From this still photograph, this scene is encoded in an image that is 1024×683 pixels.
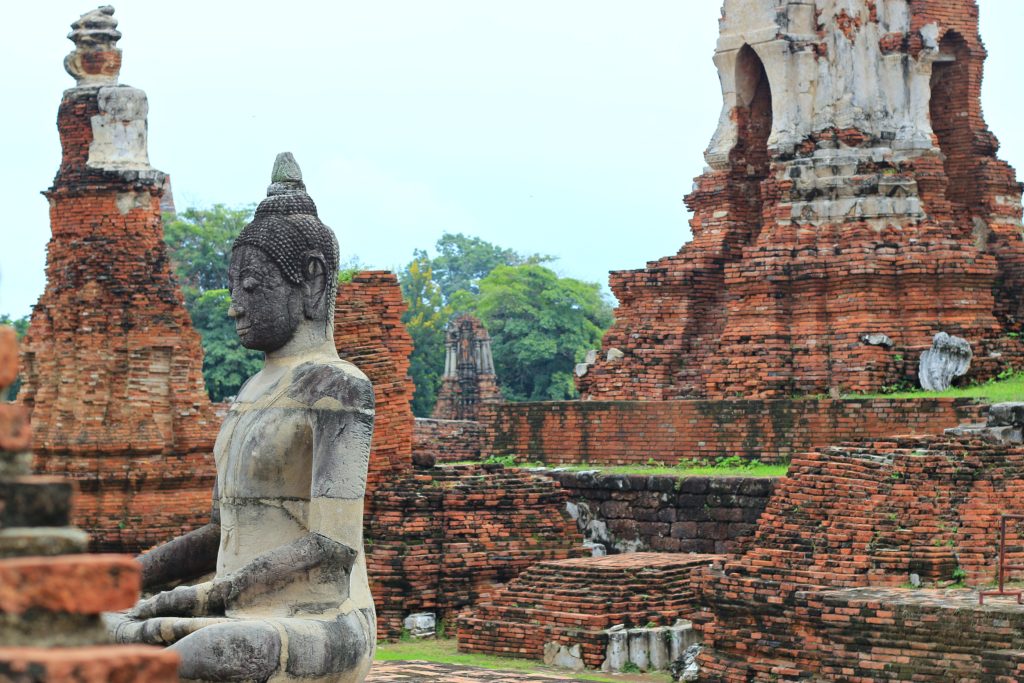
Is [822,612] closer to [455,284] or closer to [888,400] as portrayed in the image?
[888,400]

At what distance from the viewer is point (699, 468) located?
16516 mm

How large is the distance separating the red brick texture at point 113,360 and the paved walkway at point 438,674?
7635 millimetres

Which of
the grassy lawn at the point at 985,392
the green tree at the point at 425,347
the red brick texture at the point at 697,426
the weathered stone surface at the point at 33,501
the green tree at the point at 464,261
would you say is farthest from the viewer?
the green tree at the point at 464,261

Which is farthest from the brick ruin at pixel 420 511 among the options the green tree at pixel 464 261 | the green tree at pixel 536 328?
the green tree at pixel 464 261

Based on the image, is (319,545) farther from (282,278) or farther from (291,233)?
(291,233)

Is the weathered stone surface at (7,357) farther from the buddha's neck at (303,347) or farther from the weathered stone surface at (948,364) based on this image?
the weathered stone surface at (948,364)

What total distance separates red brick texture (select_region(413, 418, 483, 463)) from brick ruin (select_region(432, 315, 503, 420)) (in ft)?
17.1

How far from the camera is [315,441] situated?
5.91 meters

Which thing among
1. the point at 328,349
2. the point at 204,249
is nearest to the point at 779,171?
the point at 328,349

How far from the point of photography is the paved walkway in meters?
8.33

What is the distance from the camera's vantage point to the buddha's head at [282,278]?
6262 millimetres

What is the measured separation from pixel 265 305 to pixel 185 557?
890 millimetres

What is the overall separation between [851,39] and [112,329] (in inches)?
300

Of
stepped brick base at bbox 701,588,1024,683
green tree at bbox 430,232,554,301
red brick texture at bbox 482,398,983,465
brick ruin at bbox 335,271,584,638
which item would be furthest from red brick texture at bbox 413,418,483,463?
green tree at bbox 430,232,554,301
